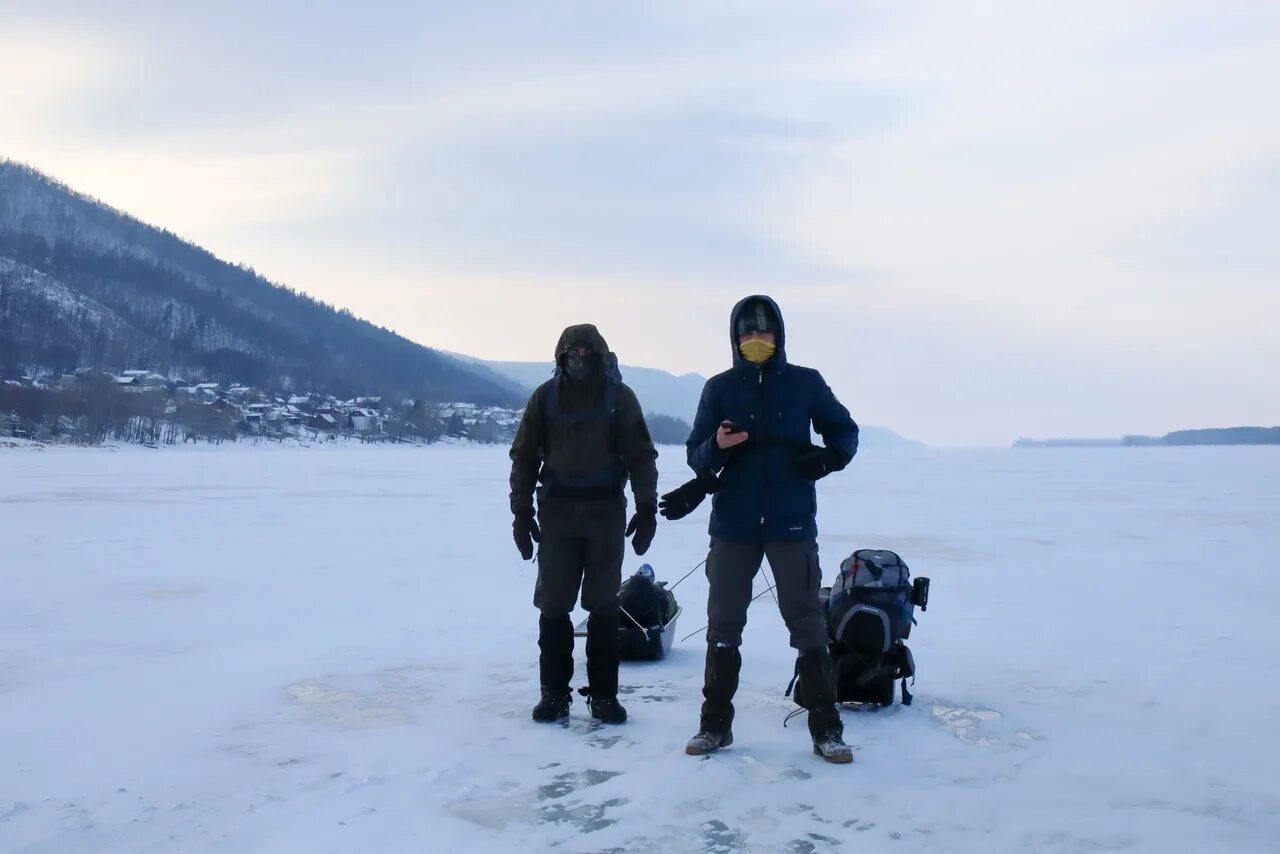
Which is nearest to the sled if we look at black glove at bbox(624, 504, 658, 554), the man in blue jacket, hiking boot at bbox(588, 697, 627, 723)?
hiking boot at bbox(588, 697, 627, 723)

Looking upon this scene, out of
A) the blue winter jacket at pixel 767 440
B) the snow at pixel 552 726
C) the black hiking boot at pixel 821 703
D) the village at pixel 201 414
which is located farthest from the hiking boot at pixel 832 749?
the village at pixel 201 414

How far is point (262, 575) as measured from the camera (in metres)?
9.70

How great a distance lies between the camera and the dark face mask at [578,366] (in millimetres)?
4660

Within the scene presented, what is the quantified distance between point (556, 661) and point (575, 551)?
1.80ft

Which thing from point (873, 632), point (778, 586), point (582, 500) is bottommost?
point (873, 632)

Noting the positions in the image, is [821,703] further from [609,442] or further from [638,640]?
[638,640]

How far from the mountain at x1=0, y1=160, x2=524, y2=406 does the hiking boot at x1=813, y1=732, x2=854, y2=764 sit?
130m

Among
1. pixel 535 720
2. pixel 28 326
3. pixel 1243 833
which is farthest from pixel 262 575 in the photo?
pixel 28 326

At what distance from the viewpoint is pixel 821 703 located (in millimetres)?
4105

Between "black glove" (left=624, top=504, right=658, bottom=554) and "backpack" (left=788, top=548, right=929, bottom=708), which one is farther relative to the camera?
"backpack" (left=788, top=548, right=929, bottom=708)

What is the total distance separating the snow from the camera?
132 inches

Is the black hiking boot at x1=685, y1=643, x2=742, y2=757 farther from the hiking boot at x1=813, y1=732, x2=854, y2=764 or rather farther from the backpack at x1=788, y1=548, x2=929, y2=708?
the backpack at x1=788, y1=548, x2=929, y2=708

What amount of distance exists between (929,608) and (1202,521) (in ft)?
35.7

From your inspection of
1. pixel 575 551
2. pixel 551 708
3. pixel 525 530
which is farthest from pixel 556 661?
pixel 525 530
